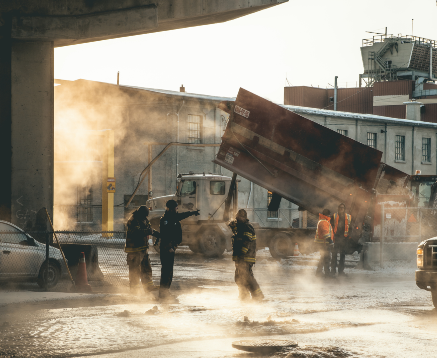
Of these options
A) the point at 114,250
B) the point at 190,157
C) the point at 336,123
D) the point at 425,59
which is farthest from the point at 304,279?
the point at 425,59

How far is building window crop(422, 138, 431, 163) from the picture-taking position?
1768 inches

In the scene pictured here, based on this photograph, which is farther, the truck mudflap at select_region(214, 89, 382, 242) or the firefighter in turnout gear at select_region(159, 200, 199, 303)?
the truck mudflap at select_region(214, 89, 382, 242)

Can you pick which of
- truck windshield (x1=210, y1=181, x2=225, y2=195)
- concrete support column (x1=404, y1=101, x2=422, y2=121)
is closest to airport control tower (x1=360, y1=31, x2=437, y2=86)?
concrete support column (x1=404, y1=101, x2=422, y2=121)

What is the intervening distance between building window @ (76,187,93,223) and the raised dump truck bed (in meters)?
16.6

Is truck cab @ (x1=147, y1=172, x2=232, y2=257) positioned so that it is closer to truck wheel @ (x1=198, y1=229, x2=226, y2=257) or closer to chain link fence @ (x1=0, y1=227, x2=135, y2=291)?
truck wheel @ (x1=198, y1=229, x2=226, y2=257)

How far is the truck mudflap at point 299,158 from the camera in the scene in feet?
48.2

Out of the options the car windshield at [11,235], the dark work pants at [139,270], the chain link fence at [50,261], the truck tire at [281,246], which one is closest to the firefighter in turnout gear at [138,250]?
the dark work pants at [139,270]

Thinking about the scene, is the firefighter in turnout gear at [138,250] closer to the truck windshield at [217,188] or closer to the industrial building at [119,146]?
the truck windshield at [217,188]

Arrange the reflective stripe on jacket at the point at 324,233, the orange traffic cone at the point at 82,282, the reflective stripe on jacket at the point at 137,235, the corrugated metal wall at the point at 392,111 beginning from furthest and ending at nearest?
the corrugated metal wall at the point at 392,111, the reflective stripe on jacket at the point at 324,233, the orange traffic cone at the point at 82,282, the reflective stripe on jacket at the point at 137,235

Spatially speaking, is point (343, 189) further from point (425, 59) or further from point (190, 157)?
point (425, 59)

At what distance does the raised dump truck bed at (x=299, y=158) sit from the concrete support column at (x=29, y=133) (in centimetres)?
452

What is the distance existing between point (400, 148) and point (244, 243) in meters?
35.2

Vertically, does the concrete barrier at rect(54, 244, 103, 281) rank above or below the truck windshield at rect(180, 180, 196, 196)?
below

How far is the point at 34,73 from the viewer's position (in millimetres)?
13859
